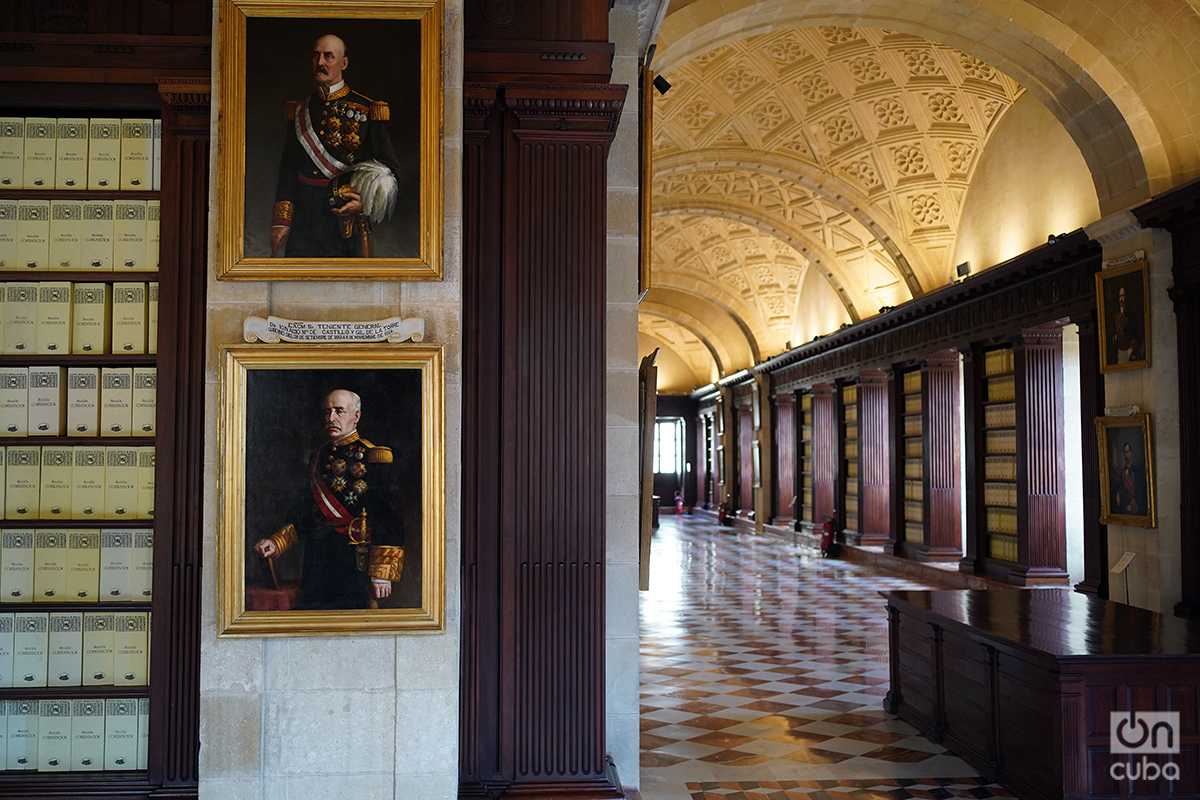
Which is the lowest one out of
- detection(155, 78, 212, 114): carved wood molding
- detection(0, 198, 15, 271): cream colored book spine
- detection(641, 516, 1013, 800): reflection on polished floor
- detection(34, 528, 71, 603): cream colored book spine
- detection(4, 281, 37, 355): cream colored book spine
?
detection(641, 516, 1013, 800): reflection on polished floor

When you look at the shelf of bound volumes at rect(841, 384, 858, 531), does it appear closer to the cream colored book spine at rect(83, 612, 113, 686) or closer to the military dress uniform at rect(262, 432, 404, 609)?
the military dress uniform at rect(262, 432, 404, 609)

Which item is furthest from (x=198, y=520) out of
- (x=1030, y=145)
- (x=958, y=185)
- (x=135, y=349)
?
(x=958, y=185)

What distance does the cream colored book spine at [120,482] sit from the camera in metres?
4.28

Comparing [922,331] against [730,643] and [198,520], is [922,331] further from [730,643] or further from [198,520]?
[198,520]

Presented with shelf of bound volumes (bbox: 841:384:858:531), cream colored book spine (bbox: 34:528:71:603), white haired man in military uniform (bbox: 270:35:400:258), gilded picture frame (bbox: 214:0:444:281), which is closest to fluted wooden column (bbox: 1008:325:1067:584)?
shelf of bound volumes (bbox: 841:384:858:531)

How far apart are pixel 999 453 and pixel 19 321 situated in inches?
512

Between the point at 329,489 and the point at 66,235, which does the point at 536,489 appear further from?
the point at 66,235

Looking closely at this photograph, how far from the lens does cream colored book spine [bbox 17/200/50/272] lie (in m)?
4.31

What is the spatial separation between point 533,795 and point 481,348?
194 cm

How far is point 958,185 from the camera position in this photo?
1548 cm

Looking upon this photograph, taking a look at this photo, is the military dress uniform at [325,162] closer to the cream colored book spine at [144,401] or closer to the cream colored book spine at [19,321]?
the cream colored book spine at [144,401]

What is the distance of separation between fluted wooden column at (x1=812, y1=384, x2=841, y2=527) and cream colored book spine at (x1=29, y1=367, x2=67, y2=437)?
19.0 metres

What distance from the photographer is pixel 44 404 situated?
4.24m

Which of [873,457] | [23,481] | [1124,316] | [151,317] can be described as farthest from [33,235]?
[873,457]
